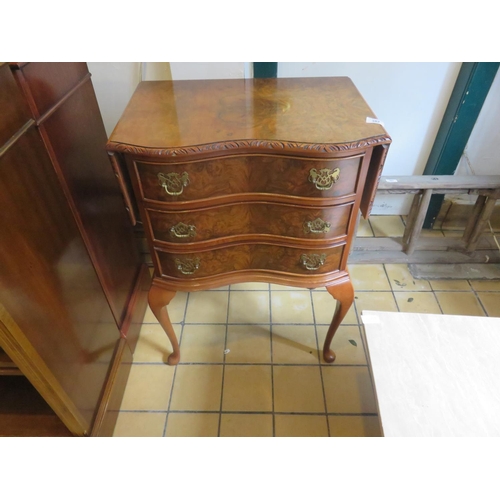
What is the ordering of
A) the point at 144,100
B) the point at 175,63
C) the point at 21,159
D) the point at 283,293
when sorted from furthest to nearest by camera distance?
the point at 283,293 < the point at 175,63 < the point at 144,100 < the point at 21,159

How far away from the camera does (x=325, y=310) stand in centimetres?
161

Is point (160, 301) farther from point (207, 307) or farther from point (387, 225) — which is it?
point (387, 225)

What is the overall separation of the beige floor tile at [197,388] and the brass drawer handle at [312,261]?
1.98 ft

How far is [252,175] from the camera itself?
3.03 ft

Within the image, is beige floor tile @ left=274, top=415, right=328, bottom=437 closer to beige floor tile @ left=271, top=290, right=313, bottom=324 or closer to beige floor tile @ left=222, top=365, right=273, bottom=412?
beige floor tile @ left=222, top=365, right=273, bottom=412

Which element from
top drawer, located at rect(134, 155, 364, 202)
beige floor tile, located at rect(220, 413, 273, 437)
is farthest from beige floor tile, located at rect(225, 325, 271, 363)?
top drawer, located at rect(134, 155, 364, 202)

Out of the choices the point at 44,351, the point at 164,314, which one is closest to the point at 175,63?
the point at 164,314

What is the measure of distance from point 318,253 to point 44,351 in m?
0.76

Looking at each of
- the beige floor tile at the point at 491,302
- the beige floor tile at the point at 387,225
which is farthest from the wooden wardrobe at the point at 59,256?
the beige floor tile at the point at 491,302

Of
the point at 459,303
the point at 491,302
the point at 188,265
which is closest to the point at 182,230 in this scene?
the point at 188,265

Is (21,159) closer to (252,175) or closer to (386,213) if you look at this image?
(252,175)

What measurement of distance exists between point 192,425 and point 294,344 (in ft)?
1.65

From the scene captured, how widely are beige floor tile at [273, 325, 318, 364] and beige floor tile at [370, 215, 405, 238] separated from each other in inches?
29.8

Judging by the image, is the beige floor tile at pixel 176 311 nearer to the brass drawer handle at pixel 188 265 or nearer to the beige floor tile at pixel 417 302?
the brass drawer handle at pixel 188 265
